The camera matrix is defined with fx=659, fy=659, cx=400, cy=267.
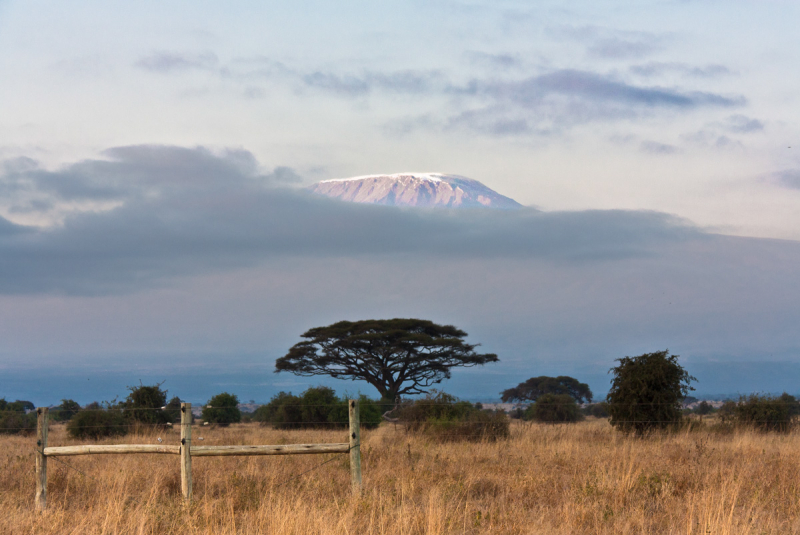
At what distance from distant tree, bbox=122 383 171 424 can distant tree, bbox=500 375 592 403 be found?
36.7 meters

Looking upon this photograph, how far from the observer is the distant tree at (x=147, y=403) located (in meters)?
21.1

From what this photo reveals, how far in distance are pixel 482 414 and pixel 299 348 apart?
2162 centimetres

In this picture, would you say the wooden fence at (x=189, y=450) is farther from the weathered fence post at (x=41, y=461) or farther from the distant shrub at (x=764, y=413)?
the distant shrub at (x=764, y=413)

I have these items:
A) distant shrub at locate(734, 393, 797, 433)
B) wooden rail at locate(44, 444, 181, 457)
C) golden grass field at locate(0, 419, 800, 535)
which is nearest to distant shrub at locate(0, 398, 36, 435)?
golden grass field at locate(0, 419, 800, 535)

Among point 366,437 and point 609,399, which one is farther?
point 609,399

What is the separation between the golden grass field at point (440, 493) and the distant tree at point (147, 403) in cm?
848

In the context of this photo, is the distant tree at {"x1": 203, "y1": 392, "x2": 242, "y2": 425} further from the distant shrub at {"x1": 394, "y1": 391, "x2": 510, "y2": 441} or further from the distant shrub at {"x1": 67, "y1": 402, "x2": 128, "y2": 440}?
the distant shrub at {"x1": 394, "y1": 391, "x2": 510, "y2": 441}

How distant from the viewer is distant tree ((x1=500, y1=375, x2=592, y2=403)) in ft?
175

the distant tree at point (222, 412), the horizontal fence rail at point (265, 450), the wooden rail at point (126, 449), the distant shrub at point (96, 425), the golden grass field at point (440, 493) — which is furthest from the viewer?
the distant tree at point (222, 412)

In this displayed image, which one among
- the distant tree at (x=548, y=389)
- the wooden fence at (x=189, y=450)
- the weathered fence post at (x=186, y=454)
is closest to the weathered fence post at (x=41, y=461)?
the wooden fence at (x=189, y=450)

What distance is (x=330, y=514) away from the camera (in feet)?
24.2

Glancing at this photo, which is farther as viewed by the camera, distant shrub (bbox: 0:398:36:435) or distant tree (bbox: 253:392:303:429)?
distant tree (bbox: 253:392:303:429)

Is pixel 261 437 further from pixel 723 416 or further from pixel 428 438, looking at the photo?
pixel 723 416

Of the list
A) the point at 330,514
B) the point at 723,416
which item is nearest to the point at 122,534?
the point at 330,514
